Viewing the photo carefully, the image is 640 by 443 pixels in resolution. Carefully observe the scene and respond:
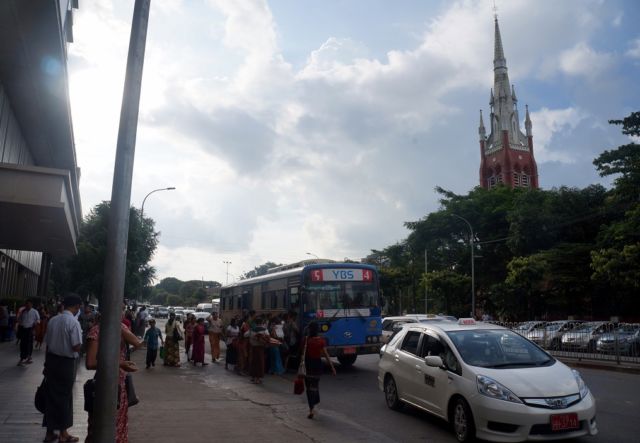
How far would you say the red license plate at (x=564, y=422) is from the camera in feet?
22.2

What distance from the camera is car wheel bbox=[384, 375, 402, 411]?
389 inches

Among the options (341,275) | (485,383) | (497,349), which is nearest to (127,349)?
(485,383)

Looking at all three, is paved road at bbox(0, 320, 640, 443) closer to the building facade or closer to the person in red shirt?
the person in red shirt

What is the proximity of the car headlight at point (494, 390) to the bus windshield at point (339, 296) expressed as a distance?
943 centimetres

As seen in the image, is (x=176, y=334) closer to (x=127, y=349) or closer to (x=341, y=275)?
(x=341, y=275)

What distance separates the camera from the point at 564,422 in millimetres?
6785

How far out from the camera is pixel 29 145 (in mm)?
22641

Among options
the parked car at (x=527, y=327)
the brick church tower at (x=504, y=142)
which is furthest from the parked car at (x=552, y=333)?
the brick church tower at (x=504, y=142)

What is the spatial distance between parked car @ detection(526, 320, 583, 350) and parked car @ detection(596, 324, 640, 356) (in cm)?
206

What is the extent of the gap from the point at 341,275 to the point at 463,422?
958 cm

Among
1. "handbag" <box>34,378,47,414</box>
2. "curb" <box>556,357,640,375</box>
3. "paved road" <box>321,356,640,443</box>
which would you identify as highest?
"handbag" <box>34,378,47,414</box>

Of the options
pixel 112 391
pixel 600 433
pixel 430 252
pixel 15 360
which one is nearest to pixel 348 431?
pixel 600 433

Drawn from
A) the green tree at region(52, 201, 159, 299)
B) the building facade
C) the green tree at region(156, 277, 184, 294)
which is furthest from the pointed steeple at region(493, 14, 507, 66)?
the green tree at region(156, 277, 184, 294)

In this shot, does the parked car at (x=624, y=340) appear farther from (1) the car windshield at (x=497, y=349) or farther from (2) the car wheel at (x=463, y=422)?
(2) the car wheel at (x=463, y=422)
